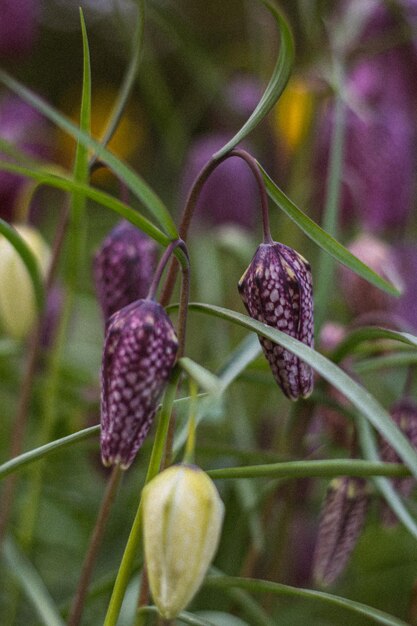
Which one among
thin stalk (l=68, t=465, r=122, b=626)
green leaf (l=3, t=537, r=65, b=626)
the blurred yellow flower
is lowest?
green leaf (l=3, t=537, r=65, b=626)

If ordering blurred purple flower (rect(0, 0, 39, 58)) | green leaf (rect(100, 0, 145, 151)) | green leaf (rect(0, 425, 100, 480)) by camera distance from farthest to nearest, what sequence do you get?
blurred purple flower (rect(0, 0, 39, 58)) → green leaf (rect(100, 0, 145, 151)) → green leaf (rect(0, 425, 100, 480))

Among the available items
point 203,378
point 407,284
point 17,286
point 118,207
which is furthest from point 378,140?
point 203,378

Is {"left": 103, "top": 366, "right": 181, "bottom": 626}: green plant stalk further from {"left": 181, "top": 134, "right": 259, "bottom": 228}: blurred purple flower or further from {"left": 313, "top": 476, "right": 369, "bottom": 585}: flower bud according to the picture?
{"left": 181, "top": 134, "right": 259, "bottom": 228}: blurred purple flower

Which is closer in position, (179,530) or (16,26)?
(179,530)

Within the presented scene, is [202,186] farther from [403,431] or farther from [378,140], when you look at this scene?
[378,140]

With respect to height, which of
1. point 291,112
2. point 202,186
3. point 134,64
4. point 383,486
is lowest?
point 383,486

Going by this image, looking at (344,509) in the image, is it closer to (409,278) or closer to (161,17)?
(409,278)

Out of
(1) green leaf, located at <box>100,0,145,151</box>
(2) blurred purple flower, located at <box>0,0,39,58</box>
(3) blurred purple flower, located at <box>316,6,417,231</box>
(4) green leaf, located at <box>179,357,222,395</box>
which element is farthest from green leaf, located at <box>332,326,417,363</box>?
(2) blurred purple flower, located at <box>0,0,39,58</box>
